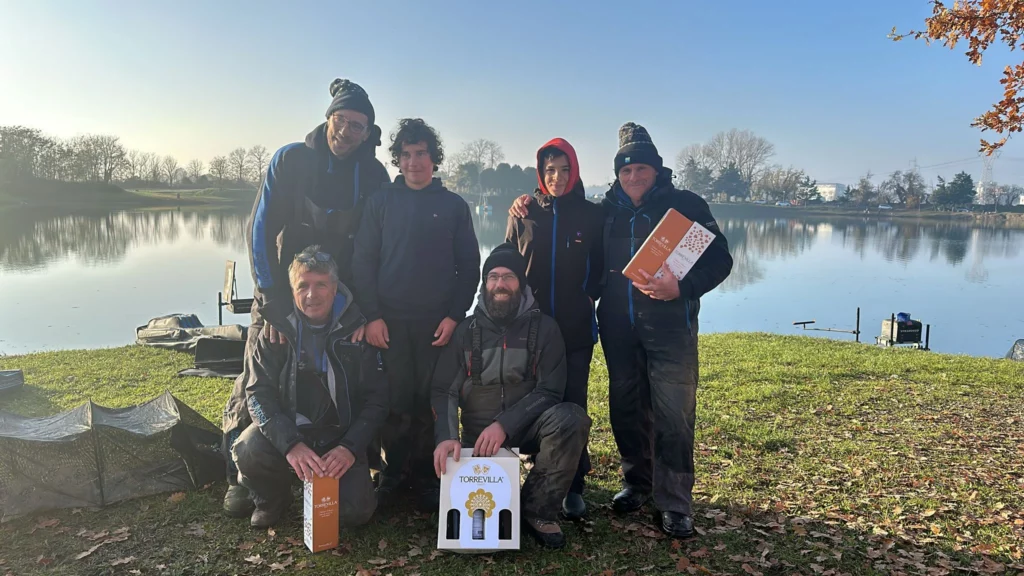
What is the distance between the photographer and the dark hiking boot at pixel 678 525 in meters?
3.71

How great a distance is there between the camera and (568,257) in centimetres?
390

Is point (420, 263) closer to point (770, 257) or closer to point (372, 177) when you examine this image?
point (372, 177)

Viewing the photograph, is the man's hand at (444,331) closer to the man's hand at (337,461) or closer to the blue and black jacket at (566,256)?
the blue and black jacket at (566,256)

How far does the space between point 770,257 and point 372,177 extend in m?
46.6

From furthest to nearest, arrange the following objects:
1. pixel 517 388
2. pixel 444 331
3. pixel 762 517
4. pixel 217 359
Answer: pixel 217 359
pixel 762 517
pixel 444 331
pixel 517 388

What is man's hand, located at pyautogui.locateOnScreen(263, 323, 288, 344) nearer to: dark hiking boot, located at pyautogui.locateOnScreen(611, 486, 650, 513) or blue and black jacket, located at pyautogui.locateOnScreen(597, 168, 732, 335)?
blue and black jacket, located at pyautogui.locateOnScreen(597, 168, 732, 335)

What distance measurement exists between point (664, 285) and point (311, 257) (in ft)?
7.19

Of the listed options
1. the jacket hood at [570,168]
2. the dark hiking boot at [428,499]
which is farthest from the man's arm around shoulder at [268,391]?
the jacket hood at [570,168]

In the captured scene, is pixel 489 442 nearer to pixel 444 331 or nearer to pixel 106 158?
pixel 444 331

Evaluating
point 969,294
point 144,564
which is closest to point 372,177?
point 144,564

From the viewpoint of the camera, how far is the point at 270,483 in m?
3.76

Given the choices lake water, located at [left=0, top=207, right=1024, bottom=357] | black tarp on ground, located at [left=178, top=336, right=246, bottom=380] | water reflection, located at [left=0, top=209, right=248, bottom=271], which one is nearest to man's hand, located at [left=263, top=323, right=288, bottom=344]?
black tarp on ground, located at [left=178, top=336, right=246, bottom=380]

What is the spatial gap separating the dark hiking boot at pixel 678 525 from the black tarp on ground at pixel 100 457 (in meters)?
3.16

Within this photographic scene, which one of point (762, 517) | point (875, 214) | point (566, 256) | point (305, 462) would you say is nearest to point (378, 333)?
point (305, 462)
